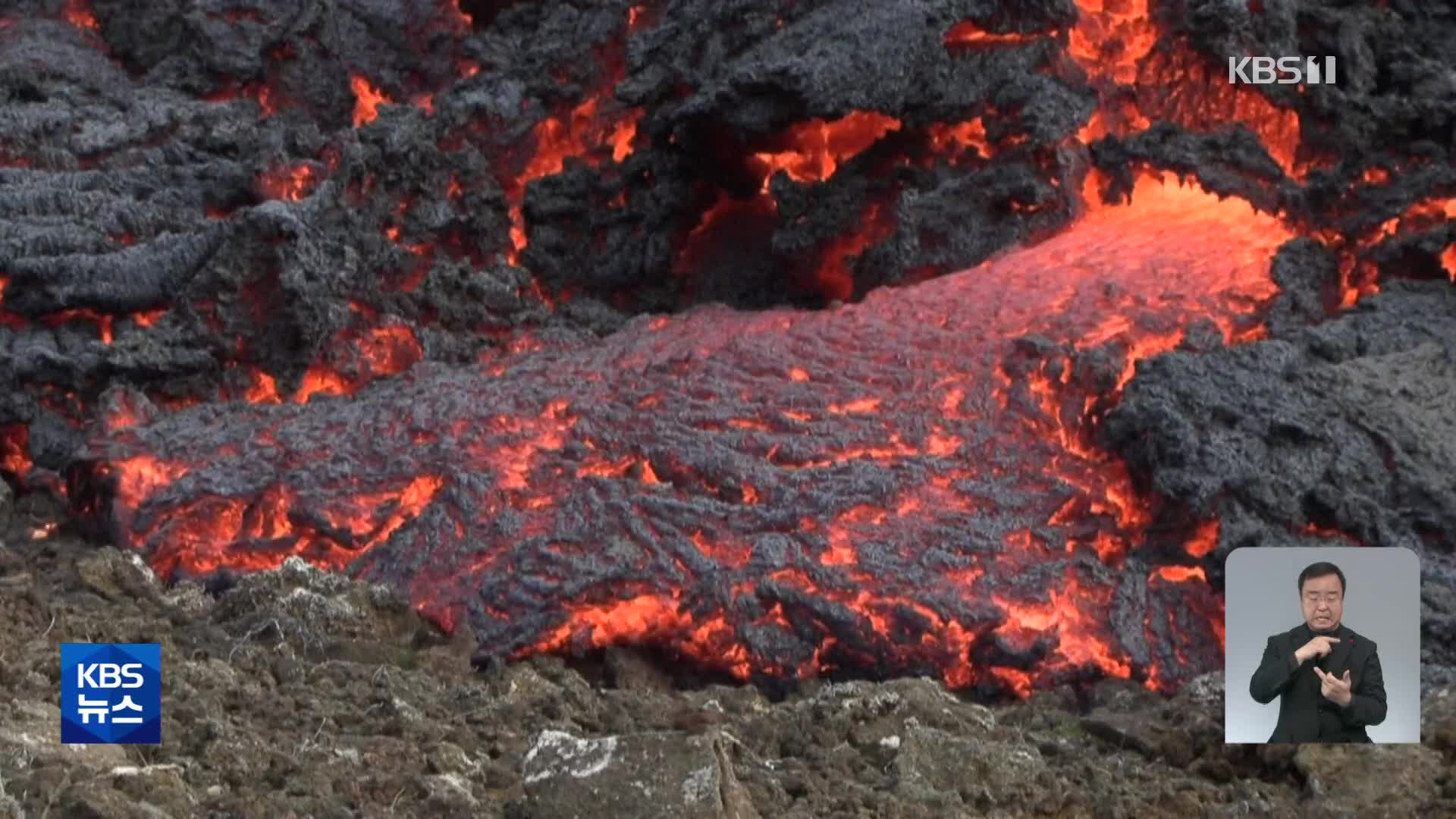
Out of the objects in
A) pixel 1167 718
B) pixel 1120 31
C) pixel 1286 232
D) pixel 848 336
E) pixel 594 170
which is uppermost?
pixel 1120 31

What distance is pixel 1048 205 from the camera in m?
8.57

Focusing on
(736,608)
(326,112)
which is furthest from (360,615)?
(326,112)

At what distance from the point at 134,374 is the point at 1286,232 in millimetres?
5547

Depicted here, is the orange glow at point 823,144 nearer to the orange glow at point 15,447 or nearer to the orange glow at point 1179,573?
the orange glow at point 1179,573

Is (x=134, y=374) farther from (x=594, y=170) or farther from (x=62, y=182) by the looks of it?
(x=594, y=170)

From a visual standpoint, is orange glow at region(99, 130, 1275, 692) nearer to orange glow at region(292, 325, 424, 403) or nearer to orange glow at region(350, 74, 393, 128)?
orange glow at region(292, 325, 424, 403)

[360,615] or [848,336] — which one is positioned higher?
[848,336]

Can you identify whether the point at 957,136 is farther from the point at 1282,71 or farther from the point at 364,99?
the point at 364,99
